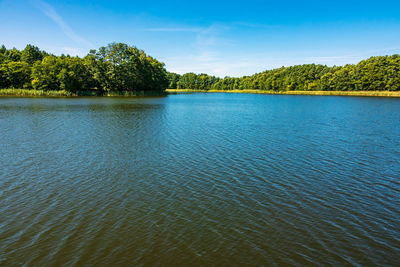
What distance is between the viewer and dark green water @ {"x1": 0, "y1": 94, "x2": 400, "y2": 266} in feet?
20.8

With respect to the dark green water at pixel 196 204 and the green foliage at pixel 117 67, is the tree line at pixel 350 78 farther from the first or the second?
the dark green water at pixel 196 204

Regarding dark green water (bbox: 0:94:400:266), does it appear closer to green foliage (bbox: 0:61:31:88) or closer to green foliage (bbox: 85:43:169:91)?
green foliage (bbox: 85:43:169:91)

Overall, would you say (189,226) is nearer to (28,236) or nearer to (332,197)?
(28,236)

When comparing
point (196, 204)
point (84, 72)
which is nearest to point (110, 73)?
point (84, 72)

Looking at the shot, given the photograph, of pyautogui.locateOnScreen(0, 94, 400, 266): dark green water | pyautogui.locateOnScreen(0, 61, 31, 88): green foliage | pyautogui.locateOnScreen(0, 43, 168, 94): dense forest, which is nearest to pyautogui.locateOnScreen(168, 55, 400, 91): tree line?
pyautogui.locateOnScreen(0, 43, 168, 94): dense forest

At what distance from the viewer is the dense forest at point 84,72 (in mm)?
80062

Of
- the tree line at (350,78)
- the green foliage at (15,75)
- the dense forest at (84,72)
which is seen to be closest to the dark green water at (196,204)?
the dense forest at (84,72)

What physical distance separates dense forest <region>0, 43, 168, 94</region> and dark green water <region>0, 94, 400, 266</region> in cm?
7581

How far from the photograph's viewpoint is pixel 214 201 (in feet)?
30.4

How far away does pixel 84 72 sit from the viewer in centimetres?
8688

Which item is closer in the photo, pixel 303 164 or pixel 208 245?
pixel 208 245

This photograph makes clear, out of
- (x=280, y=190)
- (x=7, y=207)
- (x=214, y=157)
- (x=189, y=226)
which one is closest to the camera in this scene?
(x=189, y=226)

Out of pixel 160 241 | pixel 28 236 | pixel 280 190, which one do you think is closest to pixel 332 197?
pixel 280 190

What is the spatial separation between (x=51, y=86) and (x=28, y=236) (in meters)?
91.3
